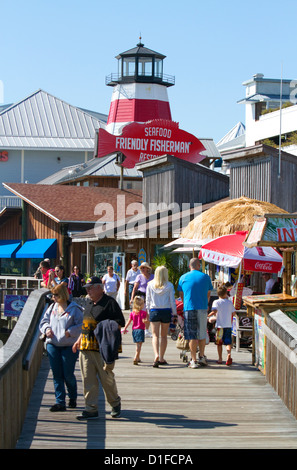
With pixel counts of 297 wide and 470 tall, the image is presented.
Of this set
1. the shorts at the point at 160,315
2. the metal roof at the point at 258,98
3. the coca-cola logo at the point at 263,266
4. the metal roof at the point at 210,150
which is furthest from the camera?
the metal roof at the point at 210,150

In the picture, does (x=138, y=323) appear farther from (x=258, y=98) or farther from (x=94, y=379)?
(x=258, y=98)

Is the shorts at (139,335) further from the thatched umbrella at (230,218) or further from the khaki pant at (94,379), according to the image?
the thatched umbrella at (230,218)

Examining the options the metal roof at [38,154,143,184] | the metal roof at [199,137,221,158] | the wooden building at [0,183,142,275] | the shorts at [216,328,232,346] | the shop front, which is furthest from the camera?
the metal roof at [199,137,221,158]

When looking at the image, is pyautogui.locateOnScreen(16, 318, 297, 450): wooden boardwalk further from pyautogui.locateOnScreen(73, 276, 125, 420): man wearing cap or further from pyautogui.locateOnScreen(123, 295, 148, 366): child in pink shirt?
pyautogui.locateOnScreen(123, 295, 148, 366): child in pink shirt

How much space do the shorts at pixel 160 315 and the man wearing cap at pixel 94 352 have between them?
3703 millimetres

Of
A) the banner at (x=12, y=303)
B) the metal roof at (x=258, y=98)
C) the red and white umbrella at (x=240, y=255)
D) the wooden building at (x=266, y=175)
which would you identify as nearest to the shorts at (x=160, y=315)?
the red and white umbrella at (x=240, y=255)

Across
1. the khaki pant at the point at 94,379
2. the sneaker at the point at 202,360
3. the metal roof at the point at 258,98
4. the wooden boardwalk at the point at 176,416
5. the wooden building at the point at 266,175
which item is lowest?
the wooden boardwalk at the point at 176,416

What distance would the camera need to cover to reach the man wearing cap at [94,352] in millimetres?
9047

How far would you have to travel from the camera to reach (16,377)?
26.3 feet

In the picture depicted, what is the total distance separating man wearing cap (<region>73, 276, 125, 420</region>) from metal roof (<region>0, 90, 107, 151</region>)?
5561cm

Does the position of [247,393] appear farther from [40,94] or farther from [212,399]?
[40,94]

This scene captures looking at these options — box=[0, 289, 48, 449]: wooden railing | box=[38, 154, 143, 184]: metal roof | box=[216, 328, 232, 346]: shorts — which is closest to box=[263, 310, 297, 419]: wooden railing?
box=[216, 328, 232, 346]: shorts

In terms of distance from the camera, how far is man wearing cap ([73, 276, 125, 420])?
905cm

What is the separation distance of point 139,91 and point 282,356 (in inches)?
2115
